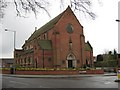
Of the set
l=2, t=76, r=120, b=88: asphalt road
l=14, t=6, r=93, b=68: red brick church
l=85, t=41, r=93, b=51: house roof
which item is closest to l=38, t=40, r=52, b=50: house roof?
l=14, t=6, r=93, b=68: red brick church

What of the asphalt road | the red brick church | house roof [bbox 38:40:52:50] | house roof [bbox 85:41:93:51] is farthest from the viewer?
house roof [bbox 85:41:93:51]

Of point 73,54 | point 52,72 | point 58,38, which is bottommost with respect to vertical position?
→ point 52,72

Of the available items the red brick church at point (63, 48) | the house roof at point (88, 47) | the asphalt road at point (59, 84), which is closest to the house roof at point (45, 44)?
the red brick church at point (63, 48)

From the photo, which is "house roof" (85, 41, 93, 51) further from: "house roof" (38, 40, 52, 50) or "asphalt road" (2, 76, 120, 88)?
"asphalt road" (2, 76, 120, 88)

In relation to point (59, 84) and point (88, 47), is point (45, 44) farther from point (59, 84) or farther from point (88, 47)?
point (59, 84)

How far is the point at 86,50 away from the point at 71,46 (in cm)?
573

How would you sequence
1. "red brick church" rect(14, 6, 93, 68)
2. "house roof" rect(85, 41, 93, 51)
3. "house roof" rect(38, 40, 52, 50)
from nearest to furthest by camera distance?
"red brick church" rect(14, 6, 93, 68)
"house roof" rect(38, 40, 52, 50)
"house roof" rect(85, 41, 93, 51)

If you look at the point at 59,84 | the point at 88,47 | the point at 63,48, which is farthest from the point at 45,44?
the point at 59,84

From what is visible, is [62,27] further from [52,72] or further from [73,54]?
[52,72]

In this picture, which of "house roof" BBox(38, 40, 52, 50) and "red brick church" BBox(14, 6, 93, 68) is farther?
"house roof" BBox(38, 40, 52, 50)

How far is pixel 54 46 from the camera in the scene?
66.9 meters

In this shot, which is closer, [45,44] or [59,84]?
[59,84]

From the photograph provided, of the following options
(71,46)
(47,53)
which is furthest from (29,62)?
(71,46)

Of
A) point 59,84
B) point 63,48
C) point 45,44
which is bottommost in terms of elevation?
point 59,84
